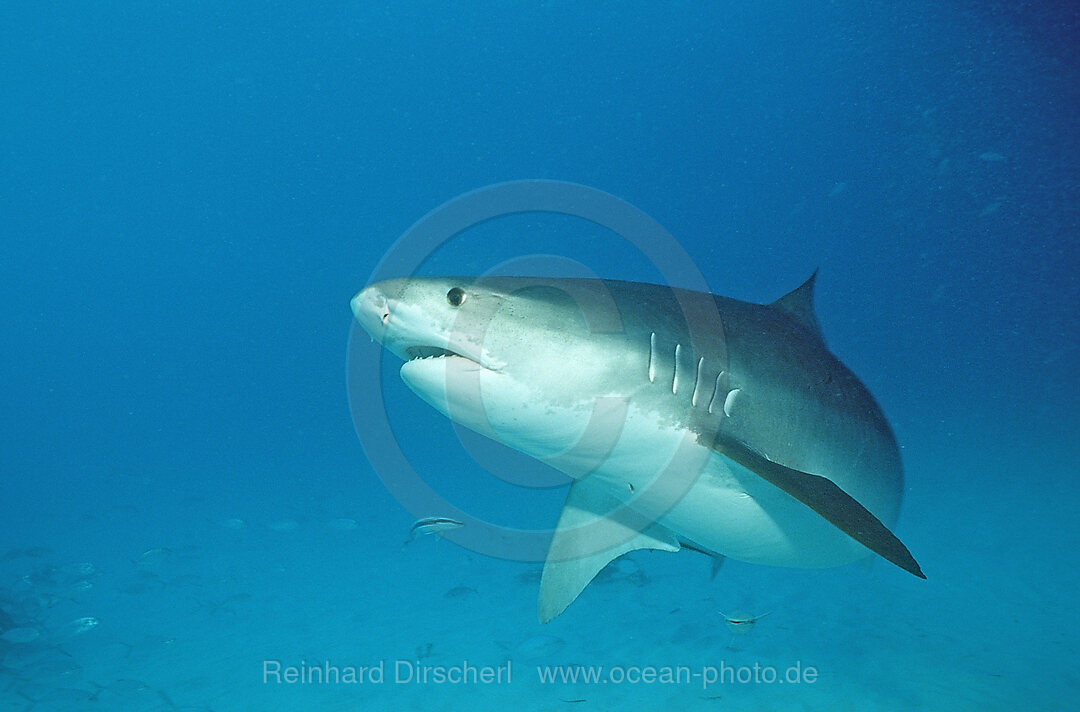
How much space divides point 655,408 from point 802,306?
→ 190cm

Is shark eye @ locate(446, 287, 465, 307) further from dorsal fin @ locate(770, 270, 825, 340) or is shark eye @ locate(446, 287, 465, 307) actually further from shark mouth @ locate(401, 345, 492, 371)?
dorsal fin @ locate(770, 270, 825, 340)

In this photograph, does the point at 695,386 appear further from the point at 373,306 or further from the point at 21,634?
the point at 21,634

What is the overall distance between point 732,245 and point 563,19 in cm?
3823

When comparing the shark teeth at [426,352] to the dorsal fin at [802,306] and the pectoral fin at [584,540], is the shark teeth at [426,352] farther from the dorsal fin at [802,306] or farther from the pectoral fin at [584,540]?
the dorsal fin at [802,306]

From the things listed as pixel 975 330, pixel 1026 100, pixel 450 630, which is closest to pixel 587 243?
pixel 1026 100

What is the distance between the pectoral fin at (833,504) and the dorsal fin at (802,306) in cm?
159

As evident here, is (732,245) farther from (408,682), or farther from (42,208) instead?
(42,208)

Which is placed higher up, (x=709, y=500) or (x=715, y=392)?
(x=715, y=392)

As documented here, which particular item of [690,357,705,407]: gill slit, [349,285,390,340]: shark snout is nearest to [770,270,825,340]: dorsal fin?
[690,357,705,407]: gill slit

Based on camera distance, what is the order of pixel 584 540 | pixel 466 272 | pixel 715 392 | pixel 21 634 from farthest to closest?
pixel 466 272, pixel 21 634, pixel 584 540, pixel 715 392

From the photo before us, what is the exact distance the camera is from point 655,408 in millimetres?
2398

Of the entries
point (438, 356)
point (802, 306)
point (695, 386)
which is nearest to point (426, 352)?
point (438, 356)

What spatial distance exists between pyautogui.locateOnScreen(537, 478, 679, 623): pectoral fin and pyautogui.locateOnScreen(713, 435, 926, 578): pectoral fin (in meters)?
1.19

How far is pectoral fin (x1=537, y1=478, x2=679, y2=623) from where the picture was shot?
11.1 feet
